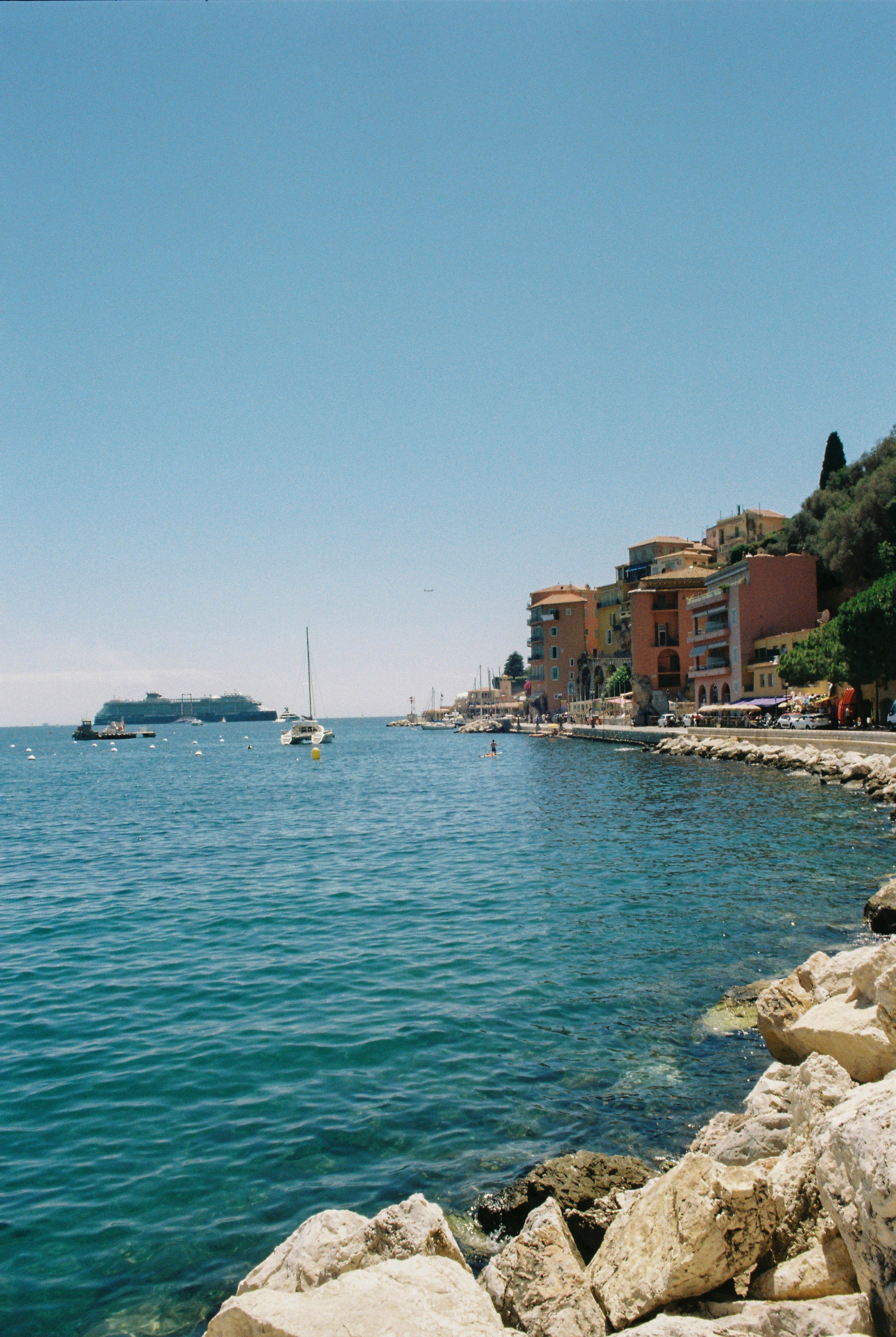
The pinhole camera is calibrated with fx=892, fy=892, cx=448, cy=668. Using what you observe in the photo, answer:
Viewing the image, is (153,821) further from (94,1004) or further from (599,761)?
(599,761)

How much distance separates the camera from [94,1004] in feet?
39.8

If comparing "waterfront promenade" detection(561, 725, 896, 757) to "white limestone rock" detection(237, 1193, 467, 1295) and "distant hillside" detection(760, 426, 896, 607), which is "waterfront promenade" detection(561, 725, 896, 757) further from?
"white limestone rock" detection(237, 1193, 467, 1295)

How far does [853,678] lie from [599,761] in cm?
1715

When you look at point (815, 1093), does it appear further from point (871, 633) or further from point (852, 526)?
point (852, 526)

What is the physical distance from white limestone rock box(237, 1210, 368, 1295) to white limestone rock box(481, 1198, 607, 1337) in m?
0.93

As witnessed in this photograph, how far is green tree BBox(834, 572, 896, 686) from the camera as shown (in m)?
40.1

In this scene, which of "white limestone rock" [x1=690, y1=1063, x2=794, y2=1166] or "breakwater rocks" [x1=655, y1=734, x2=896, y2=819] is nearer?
"white limestone rock" [x1=690, y1=1063, x2=794, y2=1166]

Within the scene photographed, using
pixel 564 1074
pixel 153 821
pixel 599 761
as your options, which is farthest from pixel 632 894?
pixel 599 761

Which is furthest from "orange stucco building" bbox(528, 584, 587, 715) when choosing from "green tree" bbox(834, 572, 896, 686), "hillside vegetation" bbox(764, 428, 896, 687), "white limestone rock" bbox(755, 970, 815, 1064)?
"white limestone rock" bbox(755, 970, 815, 1064)

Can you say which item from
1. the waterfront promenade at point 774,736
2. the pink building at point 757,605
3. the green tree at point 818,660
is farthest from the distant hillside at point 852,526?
the waterfront promenade at point 774,736

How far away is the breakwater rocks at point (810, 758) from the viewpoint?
103 ft

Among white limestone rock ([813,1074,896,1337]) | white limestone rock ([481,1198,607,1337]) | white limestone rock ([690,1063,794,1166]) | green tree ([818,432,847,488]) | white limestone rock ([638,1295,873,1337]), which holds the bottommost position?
white limestone rock ([481,1198,607,1337])

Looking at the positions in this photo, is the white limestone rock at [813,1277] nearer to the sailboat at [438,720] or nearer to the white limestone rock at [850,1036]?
the white limestone rock at [850,1036]

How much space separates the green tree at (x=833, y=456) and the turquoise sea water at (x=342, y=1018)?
4885 centimetres
